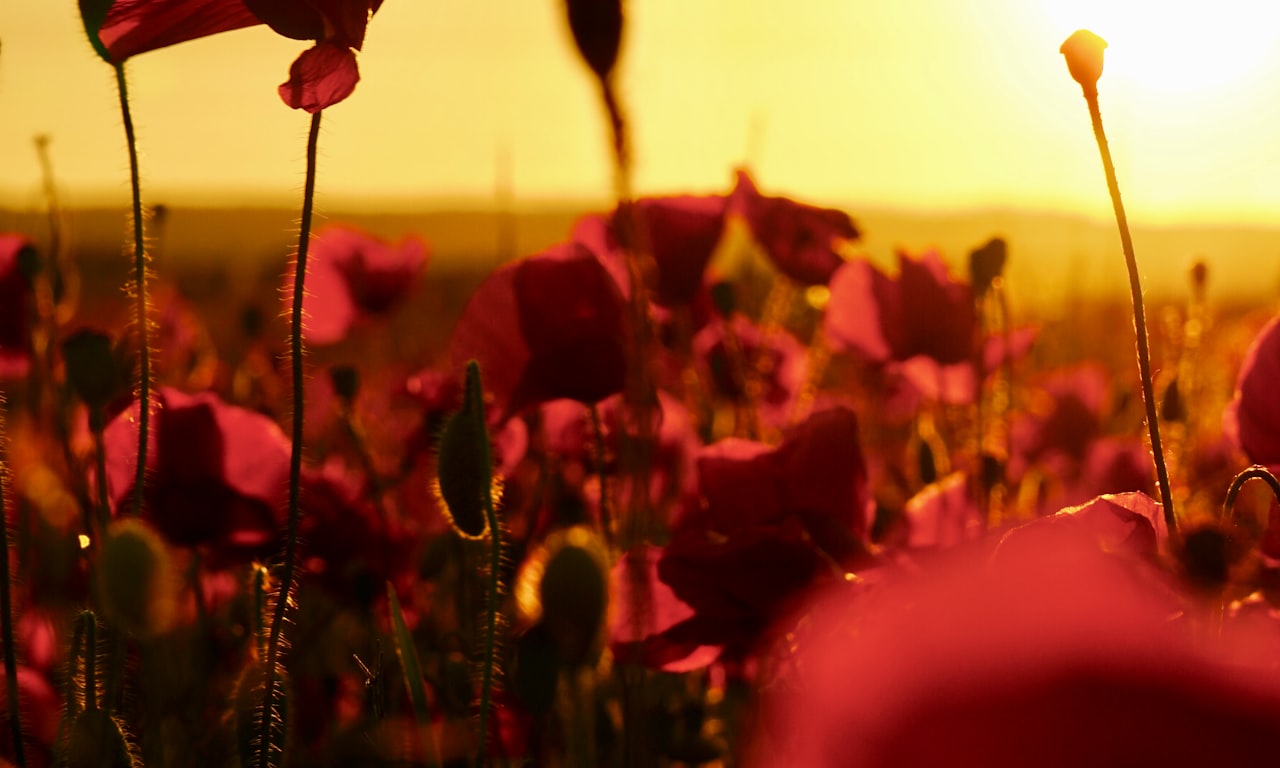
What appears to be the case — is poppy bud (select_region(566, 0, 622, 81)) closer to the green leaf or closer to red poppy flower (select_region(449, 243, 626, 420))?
the green leaf

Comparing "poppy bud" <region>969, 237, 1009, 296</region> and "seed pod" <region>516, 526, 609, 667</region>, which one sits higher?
"poppy bud" <region>969, 237, 1009, 296</region>

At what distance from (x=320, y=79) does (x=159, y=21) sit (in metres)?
0.09

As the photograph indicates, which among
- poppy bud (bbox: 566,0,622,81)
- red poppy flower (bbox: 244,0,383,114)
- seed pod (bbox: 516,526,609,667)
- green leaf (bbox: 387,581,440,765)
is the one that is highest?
red poppy flower (bbox: 244,0,383,114)

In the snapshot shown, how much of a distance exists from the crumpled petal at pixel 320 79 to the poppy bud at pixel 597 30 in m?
0.20

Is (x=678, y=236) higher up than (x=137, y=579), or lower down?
higher up

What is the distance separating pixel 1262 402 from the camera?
620 mm

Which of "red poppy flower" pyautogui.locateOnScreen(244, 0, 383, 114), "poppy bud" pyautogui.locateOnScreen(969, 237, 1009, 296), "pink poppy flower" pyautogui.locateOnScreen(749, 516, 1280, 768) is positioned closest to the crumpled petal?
"red poppy flower" pyautogui.locateOnScreen(244, 0, 383, 114)

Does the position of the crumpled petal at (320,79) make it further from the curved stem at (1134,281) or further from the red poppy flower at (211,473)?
the red poppy flower at (211,473)

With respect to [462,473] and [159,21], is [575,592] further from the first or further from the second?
[159,21]

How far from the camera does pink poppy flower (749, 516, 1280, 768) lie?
22 cm

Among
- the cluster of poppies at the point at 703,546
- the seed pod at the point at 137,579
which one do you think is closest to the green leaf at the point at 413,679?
the cluster of poppies at the point at 703,546

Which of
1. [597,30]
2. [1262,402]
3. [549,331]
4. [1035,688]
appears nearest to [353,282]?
[549,331]

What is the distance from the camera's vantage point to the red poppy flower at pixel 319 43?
50 centimetres

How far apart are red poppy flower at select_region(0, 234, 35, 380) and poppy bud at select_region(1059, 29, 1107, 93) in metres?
0.81
